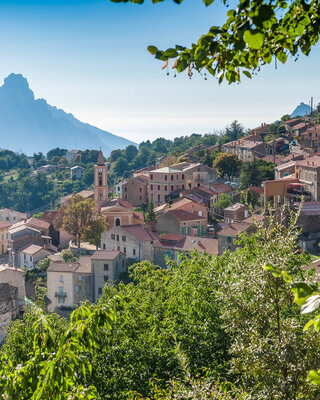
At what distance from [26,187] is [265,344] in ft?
263

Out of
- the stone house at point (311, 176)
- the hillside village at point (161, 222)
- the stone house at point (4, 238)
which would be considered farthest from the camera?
the stone house at point (4, 238)

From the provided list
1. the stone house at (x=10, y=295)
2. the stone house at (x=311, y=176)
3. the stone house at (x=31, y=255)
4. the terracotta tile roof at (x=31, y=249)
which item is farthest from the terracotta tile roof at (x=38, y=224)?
the stone house at (x=311, y=176)

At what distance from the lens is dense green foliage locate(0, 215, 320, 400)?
3961 mm

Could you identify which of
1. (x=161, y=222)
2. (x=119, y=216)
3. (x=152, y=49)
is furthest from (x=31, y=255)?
(x=152, y=49)

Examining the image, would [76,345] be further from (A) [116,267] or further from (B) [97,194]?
(B) [97,194]

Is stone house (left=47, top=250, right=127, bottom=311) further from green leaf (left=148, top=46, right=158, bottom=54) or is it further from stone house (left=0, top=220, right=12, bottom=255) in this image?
green leaf (left=148, top=46, right=158, bottom=54)

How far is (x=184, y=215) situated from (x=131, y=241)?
5.14 m

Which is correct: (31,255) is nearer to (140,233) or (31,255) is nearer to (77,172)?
(140,233)

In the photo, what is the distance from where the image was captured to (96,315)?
13.6 feet

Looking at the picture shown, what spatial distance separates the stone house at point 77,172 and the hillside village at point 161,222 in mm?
30360

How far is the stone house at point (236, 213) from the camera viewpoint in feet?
118

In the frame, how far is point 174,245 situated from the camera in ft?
103

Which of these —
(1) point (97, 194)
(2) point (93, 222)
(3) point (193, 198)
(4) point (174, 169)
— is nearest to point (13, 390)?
(2) point (93, 222)

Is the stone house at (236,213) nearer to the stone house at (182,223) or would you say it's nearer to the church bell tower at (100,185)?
the stone house at (182,223)
